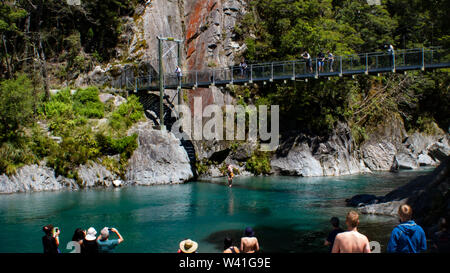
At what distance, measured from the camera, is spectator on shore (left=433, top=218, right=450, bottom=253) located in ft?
37.6

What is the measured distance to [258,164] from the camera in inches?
1304

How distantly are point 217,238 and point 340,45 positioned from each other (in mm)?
24163

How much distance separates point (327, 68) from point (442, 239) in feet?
51.3

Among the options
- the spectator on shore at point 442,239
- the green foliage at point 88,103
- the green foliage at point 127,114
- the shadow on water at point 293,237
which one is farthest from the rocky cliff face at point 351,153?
the spectator on shore at point 442,239

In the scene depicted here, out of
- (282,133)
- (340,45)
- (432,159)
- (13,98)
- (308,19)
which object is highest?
(308,19)

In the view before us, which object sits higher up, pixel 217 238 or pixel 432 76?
pixel 432 76

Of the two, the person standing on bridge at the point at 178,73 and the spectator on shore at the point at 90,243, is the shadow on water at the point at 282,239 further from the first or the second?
the person standing on bridge at the point at 178,73

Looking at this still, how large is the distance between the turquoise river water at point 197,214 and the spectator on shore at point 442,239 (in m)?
1.46

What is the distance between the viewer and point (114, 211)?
1900 centimetres

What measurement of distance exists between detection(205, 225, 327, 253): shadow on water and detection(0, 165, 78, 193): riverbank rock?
14.2 metres

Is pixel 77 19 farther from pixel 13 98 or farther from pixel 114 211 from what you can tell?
pixel 114 211

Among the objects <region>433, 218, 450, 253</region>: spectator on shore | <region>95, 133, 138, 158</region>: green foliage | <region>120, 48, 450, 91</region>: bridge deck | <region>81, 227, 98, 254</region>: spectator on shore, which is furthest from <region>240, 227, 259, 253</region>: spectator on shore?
<region>95, 133, 138, 158</region>: green foliage

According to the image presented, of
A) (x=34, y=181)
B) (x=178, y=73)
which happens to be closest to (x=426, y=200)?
(x=178, y=73)
